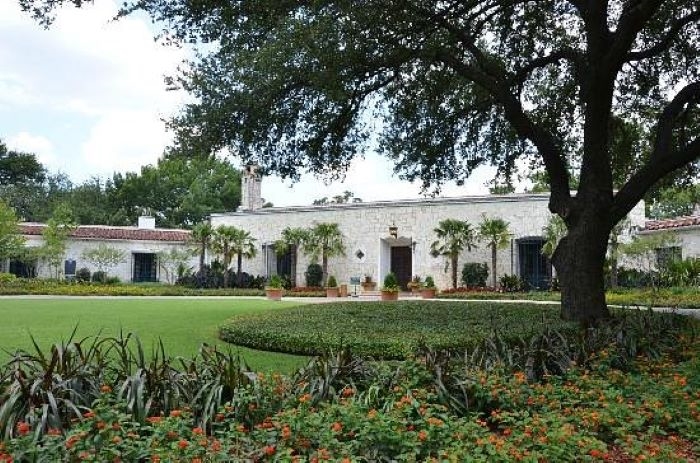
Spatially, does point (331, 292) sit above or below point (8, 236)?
below

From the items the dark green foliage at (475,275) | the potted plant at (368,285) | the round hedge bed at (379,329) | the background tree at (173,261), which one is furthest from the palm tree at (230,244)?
the round hedge bed at (379,329)

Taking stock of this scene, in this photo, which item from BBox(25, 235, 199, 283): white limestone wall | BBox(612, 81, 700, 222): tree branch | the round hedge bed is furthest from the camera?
BBox(25, 235, 199, 283): white limestone wall

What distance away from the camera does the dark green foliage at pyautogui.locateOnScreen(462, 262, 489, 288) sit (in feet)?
84.3

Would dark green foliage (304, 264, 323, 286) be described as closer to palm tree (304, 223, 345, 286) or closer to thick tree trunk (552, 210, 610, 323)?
palm tree (304, 223, 345, 286)

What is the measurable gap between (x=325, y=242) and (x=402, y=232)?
3.39m

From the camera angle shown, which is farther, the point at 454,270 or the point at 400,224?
the point at 400,224

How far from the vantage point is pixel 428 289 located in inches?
957

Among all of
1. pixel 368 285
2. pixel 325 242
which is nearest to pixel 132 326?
pixel 368 285

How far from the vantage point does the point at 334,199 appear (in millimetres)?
48969

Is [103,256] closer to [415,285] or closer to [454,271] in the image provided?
[415,285]

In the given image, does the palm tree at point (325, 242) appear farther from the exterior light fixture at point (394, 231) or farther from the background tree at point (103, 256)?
the background tree at point (103, 256)

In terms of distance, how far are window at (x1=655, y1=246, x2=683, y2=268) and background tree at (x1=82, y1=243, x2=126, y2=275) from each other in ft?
80.8

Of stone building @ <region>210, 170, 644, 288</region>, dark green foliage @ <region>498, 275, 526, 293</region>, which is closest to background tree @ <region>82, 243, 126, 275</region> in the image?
stone building @ <region>210, 170, 644, 288</region>

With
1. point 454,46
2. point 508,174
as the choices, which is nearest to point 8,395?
point 454,46
